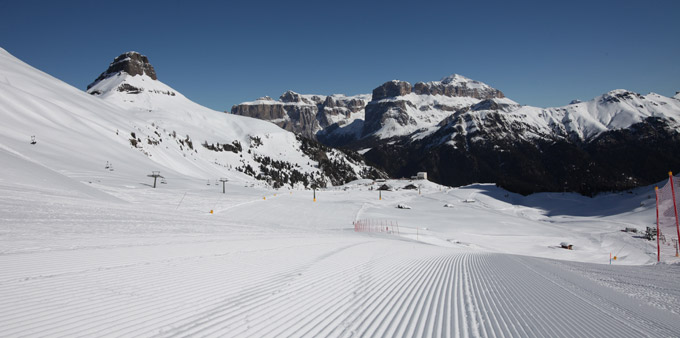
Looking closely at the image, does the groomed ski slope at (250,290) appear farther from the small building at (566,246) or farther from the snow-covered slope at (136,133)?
the small building at (566,246)

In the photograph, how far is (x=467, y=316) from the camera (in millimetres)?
7129

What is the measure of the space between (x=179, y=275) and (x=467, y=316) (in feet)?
23.6

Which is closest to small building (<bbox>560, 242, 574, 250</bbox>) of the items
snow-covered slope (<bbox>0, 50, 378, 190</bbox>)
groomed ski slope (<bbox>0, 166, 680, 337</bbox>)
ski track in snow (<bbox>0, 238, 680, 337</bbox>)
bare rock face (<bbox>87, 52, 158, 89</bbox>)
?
groomed ski slope (<bbox>0, 166, 680, 337</bbox>)

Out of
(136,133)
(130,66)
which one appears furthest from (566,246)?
(130,66)

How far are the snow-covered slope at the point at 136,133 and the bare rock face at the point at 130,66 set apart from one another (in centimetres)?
315

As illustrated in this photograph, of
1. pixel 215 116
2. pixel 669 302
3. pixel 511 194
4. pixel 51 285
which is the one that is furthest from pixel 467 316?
pixel 215 116

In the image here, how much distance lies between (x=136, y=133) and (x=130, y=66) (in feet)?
399

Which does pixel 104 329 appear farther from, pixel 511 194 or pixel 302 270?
pixel 511 194

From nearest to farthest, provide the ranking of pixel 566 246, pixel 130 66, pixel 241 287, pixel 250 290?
pixel 250 290 → pixel 241 287 → pixel 566 246 → pixel 130 66

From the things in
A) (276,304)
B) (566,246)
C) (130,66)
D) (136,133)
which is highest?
(130,66)

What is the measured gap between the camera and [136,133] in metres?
71.4

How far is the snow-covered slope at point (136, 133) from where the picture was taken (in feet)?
133

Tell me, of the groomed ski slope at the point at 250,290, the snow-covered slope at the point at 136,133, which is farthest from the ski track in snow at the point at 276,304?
the snow-covered slope at the point at 136,133

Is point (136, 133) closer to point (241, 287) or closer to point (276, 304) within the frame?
point (241, 287)
